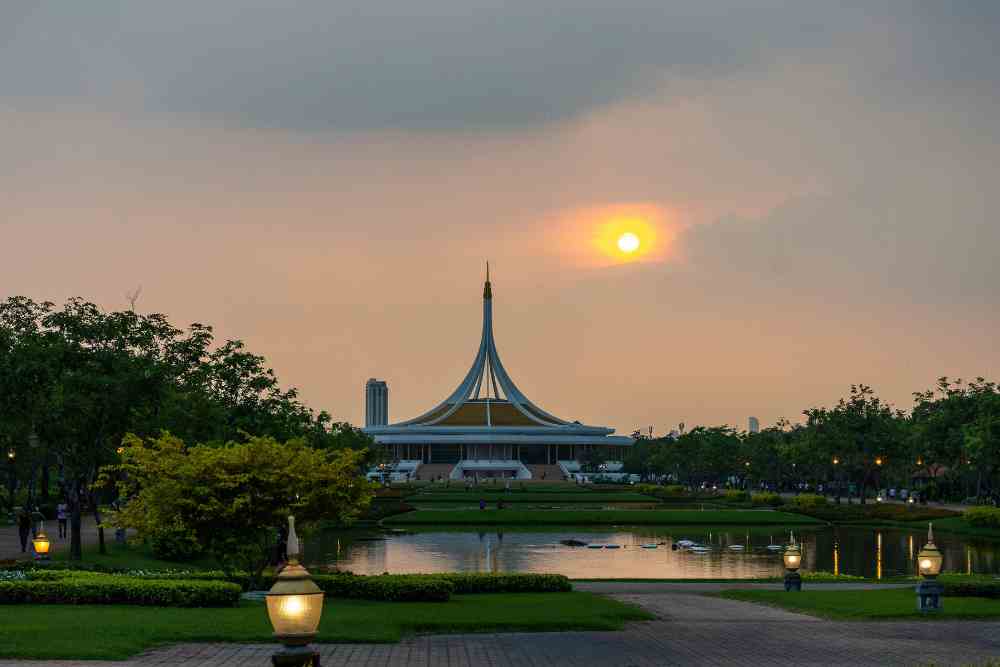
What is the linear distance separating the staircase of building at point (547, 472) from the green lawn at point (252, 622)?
137m

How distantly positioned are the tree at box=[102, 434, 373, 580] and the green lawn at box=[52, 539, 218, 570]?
11.3 meters

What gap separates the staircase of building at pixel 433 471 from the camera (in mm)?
174100

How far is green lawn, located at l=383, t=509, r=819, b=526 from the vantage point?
2862 inches

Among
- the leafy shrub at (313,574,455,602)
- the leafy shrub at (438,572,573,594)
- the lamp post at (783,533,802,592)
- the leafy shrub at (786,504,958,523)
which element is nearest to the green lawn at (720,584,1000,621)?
the lamp post at (783,533,802,592)

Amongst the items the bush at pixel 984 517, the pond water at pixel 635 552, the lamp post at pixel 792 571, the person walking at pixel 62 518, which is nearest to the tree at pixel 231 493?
the lamp post at pixel 792 571

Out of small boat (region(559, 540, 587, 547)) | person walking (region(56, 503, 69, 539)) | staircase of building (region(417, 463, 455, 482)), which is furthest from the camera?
staircase of building (region(417, 463, 455, 482))

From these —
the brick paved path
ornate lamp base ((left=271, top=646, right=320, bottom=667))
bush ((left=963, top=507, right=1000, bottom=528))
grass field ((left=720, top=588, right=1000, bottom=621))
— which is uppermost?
ornate lamp base ((left=271, top=646, right=320, bottom=667))

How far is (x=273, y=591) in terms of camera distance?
12.3m

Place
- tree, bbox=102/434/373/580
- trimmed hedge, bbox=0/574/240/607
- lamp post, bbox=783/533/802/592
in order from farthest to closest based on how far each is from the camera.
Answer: lamp post, bbox=783/533/802/592, tree, bbox=102/434/373/580, trimmed hedge, bbox=0/574/240/607

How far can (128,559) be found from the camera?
44344 millimetres

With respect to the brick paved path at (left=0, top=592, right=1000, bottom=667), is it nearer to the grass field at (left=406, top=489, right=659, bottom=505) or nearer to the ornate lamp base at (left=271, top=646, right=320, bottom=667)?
the ornate lamp base at (left=271, top=646, right=320, bottom=667)

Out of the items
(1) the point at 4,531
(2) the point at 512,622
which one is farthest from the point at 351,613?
(1) the point at 4,531

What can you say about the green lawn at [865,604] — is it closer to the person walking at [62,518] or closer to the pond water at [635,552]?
the pond water at [635,552]

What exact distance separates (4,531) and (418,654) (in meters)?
42.0
